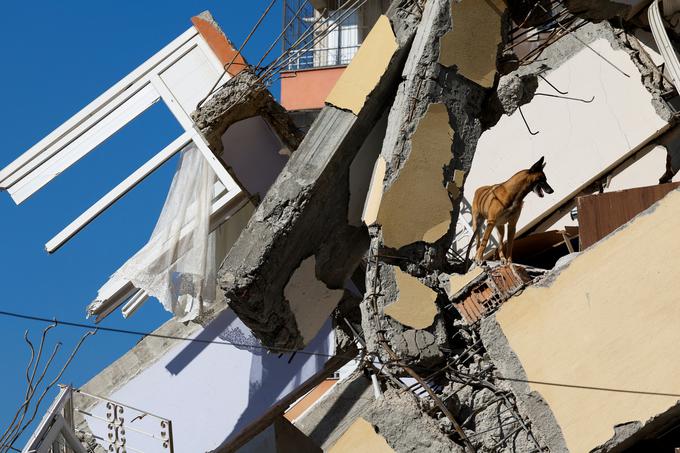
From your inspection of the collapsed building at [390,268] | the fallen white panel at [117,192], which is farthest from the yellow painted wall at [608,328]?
the fallen white panel at [117,192]

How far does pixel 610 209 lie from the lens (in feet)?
33.0

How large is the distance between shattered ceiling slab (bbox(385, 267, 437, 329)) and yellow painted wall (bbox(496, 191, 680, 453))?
0.57m

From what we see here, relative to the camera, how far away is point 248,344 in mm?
12719

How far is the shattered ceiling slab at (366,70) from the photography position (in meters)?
9.94

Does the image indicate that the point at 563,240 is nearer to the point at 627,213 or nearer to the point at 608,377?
the point at 627,213

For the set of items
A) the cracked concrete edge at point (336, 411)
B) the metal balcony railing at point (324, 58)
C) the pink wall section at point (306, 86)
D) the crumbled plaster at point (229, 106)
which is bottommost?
the cracked concrete edge at point (336, 411)

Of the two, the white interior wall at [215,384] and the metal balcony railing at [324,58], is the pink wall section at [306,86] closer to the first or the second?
the metal balcony railing at [324,58]

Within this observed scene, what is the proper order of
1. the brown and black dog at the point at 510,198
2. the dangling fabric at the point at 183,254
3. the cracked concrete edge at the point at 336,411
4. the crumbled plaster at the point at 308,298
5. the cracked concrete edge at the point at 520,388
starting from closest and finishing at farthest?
the cracked concrete edge at the point at 520,388 → the brown and black dog at the point at 510,198 → the crumbled plaster at the point at 308,298 → the cracked concrete edge at the point at 336,411 → the dangling fabric at the point at 183,254

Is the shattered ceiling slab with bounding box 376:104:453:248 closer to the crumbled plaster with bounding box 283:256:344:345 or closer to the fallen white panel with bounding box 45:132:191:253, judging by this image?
the crumbled plaster with bounding box 283:256:344:345

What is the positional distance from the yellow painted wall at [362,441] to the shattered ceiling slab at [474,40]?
2944 mm

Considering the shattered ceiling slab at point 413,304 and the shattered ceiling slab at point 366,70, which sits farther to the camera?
the shattered ceiling slab at point 366,70

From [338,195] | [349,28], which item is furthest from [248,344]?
[349,28]

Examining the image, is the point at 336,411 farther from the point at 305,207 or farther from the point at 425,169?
the point at 425,169

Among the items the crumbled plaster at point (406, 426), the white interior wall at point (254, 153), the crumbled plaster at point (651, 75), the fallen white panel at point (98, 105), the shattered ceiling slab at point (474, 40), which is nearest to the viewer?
the crumbled plaster at point (406, 426)
